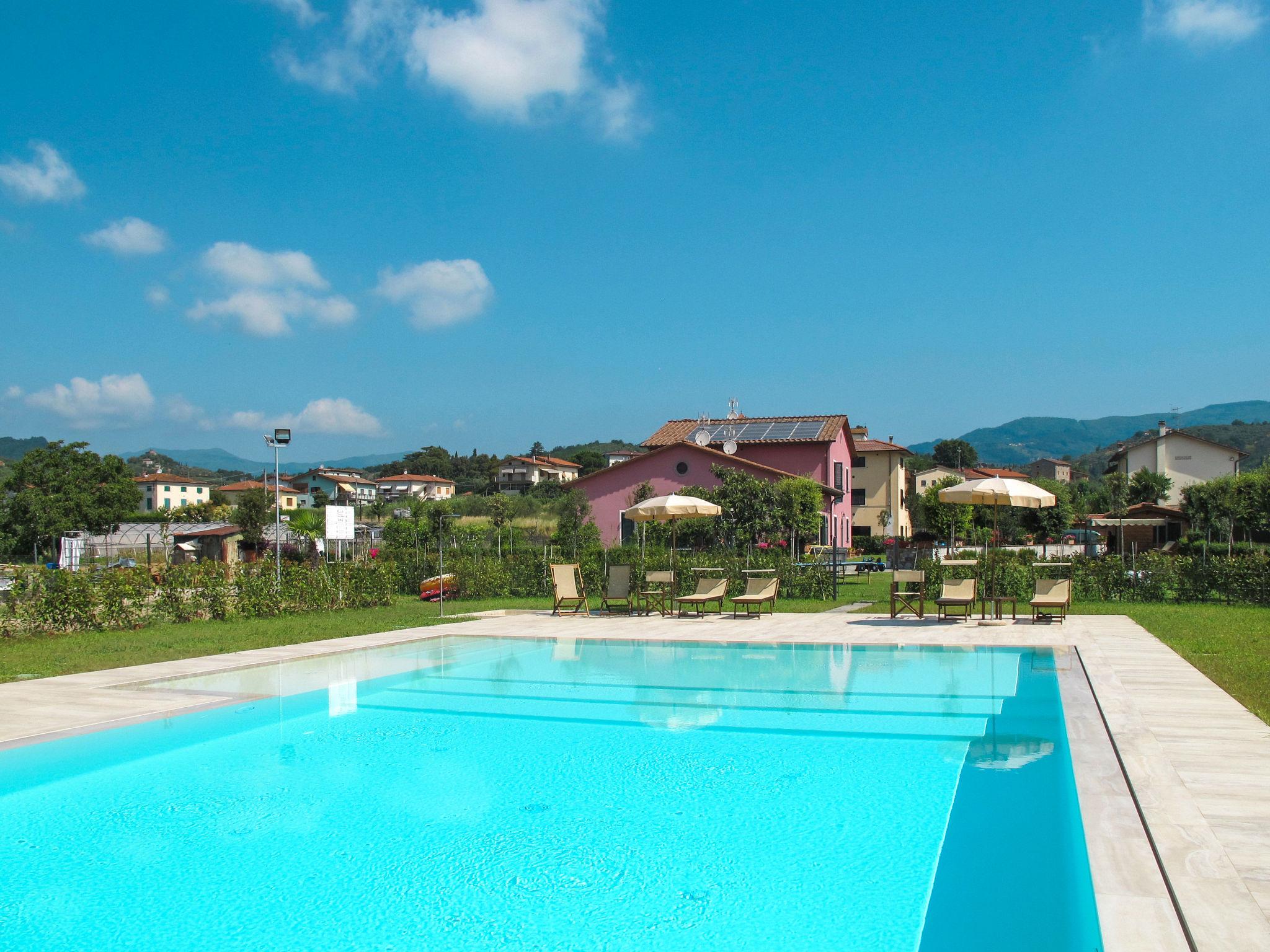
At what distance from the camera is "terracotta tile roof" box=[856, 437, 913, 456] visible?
52000 mm

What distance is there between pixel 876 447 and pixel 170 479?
346 ft

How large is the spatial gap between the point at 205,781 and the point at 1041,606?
1224cm

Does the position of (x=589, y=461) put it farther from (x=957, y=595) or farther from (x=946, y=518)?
(x=957, y=595)

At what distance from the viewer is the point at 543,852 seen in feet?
16.1

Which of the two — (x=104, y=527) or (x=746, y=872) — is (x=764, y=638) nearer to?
(x=746, y=872)

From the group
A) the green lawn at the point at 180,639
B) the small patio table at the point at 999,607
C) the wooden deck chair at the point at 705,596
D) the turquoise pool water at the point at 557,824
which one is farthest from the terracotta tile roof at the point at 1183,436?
the turquoise pool water at the point at 557,824

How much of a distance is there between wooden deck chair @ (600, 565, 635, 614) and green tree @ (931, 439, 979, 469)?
106408 mm

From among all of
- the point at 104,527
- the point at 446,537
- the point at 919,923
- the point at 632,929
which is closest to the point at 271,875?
the point at 632,929

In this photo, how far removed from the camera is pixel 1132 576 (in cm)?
1741

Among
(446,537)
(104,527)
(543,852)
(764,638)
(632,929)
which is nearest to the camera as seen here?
(632,929)

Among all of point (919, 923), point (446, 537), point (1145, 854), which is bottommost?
point (919, 923)

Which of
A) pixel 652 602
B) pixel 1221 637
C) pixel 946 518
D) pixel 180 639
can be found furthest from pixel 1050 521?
pixel 180 639

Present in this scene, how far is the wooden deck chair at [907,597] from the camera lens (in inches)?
584

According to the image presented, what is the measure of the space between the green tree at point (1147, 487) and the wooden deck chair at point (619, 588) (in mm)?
55851
